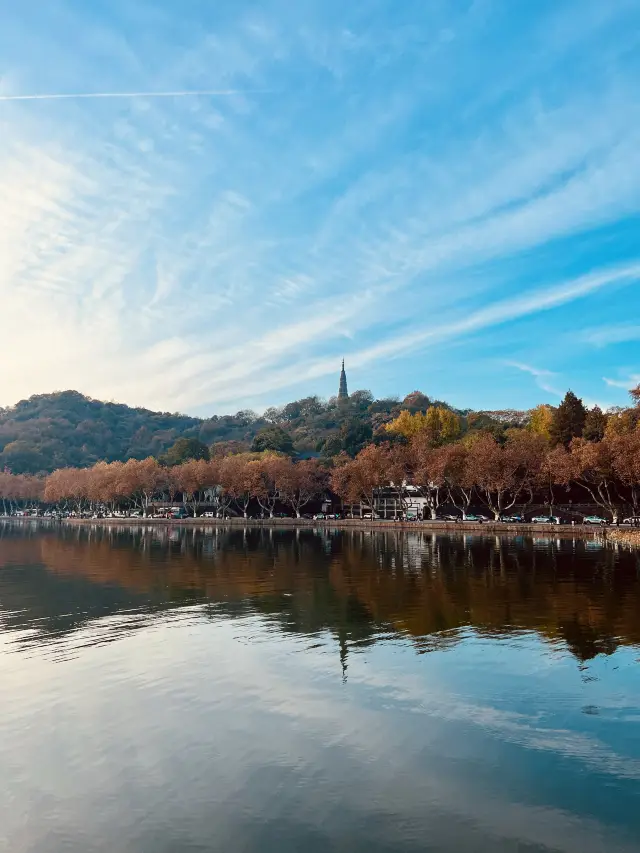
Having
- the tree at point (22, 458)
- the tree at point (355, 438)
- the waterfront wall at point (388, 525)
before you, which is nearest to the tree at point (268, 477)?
the waterfront wall at point (388, 525)

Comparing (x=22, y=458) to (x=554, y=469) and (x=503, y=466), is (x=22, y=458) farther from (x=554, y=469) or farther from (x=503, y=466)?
(x=554, y=469)

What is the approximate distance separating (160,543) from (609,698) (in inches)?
2211

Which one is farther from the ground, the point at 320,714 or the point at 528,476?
the point at 528,476

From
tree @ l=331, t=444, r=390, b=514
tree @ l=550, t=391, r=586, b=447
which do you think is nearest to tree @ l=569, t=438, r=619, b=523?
tree @ l=550, t=391, r=586, b=447

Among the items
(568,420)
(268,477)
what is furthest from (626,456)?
(268,477)

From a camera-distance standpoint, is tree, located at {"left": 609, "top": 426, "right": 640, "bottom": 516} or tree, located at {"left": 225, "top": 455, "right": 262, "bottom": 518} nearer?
tree, located at {"left": 609, "top": 426, "right": 640, "bottom": 516}

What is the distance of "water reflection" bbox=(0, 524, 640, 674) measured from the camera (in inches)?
851

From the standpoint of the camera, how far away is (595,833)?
894 centimetres

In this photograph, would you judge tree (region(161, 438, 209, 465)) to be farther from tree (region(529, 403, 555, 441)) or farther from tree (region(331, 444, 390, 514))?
tree (region(529, 403, 555, 441))

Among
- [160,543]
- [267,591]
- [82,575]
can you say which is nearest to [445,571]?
[267,591]

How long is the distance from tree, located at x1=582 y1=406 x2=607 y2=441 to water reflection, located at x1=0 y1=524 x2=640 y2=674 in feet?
122

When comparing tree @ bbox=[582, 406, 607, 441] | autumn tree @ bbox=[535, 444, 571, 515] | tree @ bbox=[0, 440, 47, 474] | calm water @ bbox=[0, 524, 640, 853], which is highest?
tree @ bbox=[0, 440, 47, 474]

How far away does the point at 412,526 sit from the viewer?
270ft

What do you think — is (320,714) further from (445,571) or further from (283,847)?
(445,571)
